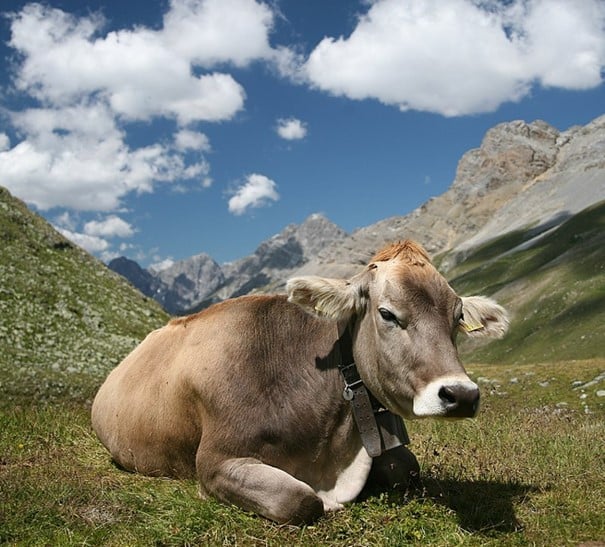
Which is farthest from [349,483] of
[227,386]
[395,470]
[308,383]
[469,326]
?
[469,326]

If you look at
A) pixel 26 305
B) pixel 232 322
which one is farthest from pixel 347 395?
pixel 26 305

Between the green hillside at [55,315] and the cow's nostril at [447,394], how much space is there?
47.0ft

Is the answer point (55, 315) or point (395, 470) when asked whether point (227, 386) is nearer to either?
point (395, 470)

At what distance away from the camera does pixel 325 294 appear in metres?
7.46

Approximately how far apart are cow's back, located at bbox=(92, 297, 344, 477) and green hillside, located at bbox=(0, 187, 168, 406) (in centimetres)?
931

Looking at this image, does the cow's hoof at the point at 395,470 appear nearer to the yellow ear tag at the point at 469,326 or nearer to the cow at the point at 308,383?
the cow at the point at 308,383

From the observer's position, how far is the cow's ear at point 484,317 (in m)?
7.88

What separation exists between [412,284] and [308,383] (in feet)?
6.44

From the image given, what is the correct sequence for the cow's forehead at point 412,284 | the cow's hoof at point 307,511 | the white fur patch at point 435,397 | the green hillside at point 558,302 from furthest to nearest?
1. the green hillside at point 558,302
2. the cow's forehead at point 412,284
3. the cow's hoof at point 307,511
4. the white fur patch at point 435,397

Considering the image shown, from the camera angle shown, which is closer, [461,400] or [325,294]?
[461,400]

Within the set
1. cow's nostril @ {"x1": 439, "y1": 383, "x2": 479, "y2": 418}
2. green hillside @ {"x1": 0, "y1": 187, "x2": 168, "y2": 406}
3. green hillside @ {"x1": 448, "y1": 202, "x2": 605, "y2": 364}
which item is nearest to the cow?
cow's nostril @ {"x1": 439, "y1": 383, "x2": 479, "y2": 418}

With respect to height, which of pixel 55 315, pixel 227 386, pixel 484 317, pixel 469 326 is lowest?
pixel 227 386

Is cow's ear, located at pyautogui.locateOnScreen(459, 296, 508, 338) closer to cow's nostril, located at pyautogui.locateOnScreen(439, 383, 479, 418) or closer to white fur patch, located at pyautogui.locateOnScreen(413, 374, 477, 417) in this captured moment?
white fur patch, located at pyautogui.locateOnScreen(413, 374, 477, 417)

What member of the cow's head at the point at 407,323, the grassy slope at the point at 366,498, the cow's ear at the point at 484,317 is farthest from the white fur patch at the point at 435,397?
the cow's ear at the point at 484,317
